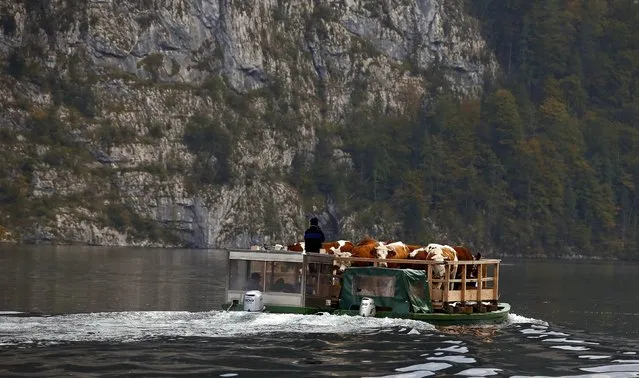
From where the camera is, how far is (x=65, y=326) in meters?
43.5

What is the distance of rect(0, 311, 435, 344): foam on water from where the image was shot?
1635 inches

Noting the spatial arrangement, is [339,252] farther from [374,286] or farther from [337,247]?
[374,286]

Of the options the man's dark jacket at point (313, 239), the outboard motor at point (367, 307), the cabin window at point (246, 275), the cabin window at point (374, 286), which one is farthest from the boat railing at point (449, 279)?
the cabin window at point (246, 275)

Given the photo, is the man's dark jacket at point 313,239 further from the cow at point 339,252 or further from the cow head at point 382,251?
the cow head at point 382,251

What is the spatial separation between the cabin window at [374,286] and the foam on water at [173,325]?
168 cm

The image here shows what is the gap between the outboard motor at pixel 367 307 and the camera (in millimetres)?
48969

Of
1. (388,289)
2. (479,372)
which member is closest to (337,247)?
(388,289)

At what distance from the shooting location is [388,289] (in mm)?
49969

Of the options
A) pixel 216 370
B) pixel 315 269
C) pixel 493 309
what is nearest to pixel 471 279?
pixel 493 309

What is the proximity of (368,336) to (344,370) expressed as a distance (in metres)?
8.06

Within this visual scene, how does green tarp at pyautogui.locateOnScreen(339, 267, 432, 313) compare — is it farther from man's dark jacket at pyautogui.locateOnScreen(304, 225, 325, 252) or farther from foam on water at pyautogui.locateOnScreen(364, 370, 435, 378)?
foam on water at pyautogui.locateOnScreen(364, 370, 435, 378)

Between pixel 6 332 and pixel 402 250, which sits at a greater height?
pixel 402 250

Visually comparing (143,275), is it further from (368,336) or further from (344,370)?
(344,370)

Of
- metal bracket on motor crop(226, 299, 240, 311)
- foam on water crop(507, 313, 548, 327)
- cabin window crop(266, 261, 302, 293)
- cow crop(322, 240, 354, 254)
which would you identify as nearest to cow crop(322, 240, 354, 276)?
cow crop(322, 240, 354, 254)
